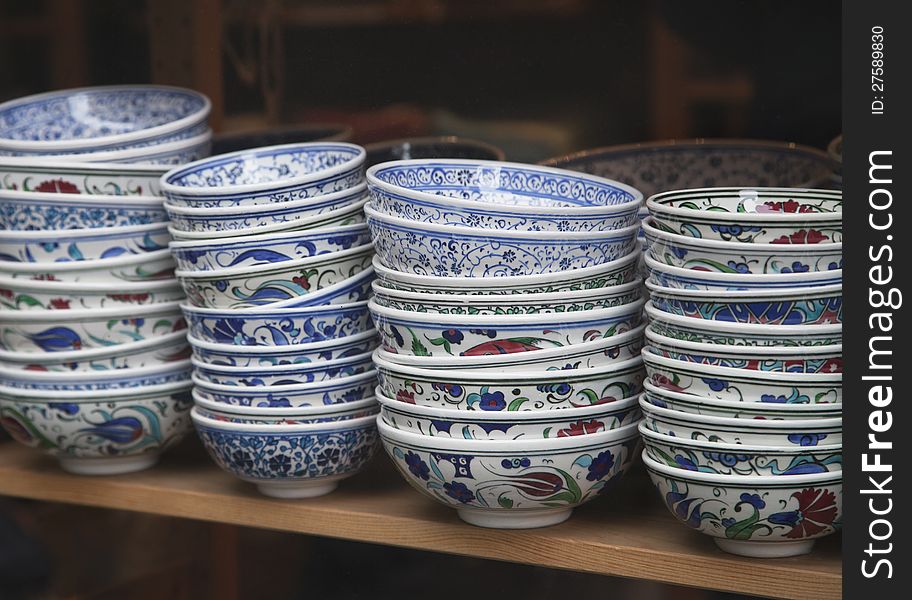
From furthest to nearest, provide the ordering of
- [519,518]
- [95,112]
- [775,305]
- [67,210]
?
1. [95,112]
2. [67,210]
3. [519,518]
4. [775,305]

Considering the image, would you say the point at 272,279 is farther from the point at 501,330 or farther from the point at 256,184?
the point at 501,330

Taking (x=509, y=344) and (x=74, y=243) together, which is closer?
(x=509, y=344)

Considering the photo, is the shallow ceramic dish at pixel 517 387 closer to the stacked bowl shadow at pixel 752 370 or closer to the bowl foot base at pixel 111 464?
the stacked bowl shadow at pixel 752 370

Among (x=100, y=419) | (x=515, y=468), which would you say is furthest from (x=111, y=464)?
(x=515, y=468)

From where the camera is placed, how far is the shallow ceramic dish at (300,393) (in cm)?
107

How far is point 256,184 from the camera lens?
106cm

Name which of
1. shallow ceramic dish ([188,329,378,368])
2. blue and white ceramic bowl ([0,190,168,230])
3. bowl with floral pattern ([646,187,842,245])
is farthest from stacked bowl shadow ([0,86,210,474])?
bowl with floral pattern ([646,187,842,245])

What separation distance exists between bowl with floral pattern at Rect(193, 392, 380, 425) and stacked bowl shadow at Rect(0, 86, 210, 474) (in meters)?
0.12

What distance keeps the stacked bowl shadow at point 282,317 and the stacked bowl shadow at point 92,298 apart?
8cm

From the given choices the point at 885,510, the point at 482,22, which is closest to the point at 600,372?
the point at 885,510

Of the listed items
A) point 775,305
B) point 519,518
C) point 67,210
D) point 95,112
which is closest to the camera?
point 775,305

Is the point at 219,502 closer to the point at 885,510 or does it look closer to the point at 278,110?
the point at 278,110

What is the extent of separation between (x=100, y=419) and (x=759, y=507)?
657 millimetres

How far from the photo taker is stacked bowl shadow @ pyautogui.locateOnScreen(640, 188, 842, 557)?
86 centimetres
